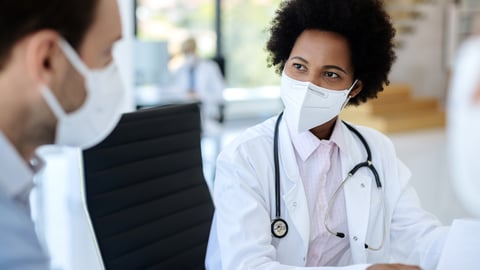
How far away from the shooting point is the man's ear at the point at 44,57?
80 centimetres

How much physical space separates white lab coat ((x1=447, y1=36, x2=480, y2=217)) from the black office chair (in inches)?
36.1

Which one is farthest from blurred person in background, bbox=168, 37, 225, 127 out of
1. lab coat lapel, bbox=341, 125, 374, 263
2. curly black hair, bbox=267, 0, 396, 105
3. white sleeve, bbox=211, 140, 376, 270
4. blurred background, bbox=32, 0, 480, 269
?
white sleeve, bbox=211, 140, 376, 270

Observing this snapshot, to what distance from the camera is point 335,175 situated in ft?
4.70

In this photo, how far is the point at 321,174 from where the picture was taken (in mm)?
1402

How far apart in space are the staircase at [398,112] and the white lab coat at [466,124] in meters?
4.06

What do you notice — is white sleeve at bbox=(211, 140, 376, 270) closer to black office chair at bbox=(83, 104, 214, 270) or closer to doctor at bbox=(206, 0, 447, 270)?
doctor at bbox=(206, 0, 447, 270)

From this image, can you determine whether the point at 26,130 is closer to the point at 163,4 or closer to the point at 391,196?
the point at 391,196

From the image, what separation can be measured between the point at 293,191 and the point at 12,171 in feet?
2.15

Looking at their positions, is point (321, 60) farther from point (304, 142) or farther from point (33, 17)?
point (33, 17)

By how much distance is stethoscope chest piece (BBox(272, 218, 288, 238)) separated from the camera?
4.28 ft

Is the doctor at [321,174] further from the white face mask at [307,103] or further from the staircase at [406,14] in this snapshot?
the staircase at [406,14]

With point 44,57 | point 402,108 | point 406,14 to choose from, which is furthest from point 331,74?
point 406,14

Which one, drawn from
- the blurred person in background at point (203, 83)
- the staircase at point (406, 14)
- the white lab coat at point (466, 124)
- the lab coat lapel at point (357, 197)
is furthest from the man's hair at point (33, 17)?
the staircase at point (406, 14)

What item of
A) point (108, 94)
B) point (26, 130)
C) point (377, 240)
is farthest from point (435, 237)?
point (26, 130)
